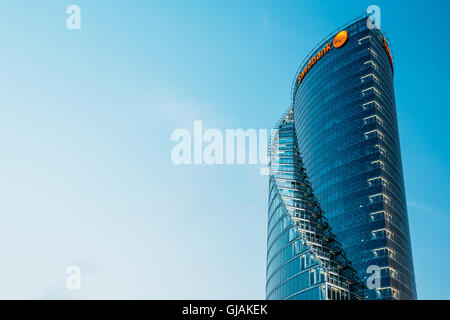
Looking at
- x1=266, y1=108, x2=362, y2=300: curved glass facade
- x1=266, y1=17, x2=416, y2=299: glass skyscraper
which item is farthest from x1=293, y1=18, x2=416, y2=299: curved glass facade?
x1=266, y1=108, x2=362, y2=300: curved glass facade

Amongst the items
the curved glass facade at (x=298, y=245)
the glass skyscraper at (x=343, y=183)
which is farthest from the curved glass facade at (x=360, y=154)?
the curved glass facade at (x=298, y=245)

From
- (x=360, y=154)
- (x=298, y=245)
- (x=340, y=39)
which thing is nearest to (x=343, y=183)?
(x=360, y=154)

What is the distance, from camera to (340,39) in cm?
16650

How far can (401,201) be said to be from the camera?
144 metres

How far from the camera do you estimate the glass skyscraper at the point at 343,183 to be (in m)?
122

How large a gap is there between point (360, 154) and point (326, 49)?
47082 mm

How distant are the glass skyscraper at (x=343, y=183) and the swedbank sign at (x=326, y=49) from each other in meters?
0.40

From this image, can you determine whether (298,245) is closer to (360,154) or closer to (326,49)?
(360,154)

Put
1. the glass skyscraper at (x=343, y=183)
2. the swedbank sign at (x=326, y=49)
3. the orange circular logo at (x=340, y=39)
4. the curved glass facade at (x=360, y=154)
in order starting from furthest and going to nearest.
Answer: the swedbank sign at (x=326, y=49) → the orange circular logo at (x=340, y=39) → the curved glass facade at (x=360, y=154) → the glass skyscraper at (x=343, y=183)

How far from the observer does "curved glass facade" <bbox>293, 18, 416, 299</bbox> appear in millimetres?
129200

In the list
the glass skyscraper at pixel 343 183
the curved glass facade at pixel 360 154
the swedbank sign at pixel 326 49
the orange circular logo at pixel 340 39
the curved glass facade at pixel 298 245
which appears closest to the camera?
the curved glass facade at pixel 298 245

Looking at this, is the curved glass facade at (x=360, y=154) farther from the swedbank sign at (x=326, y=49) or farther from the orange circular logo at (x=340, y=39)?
the orange circular logo at (x=340, y=39)
